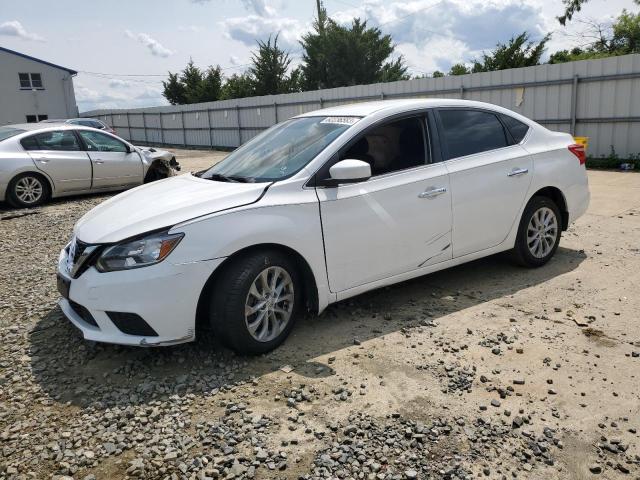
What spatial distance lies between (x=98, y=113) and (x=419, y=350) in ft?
133

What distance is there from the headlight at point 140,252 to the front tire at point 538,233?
10.7ft

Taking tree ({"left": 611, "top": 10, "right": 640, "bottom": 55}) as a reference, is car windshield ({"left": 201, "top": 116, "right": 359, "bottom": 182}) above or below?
below

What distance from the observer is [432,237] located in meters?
4.43

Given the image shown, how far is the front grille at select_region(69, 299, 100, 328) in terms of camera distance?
360 cm

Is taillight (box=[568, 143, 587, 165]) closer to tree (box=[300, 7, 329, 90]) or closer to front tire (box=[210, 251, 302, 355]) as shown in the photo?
front tire (box=[210, 251, 302, 355])

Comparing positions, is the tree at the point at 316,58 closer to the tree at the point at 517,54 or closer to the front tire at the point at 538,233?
the tree at the point at 517,54

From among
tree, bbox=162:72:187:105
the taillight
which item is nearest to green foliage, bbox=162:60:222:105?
tree, bbox=162:72:187:105

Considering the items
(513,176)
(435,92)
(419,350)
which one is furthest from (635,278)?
(435,92)

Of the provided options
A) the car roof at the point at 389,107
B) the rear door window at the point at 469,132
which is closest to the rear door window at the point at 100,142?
the car roof at the point at 389,107

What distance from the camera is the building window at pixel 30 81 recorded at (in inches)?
→ 1541

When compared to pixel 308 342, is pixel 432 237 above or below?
above

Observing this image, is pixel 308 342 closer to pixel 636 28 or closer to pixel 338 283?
pixel 338 283

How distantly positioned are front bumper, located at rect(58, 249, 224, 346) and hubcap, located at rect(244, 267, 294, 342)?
334mm

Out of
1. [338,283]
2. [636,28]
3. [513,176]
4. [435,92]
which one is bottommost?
[338,283]
